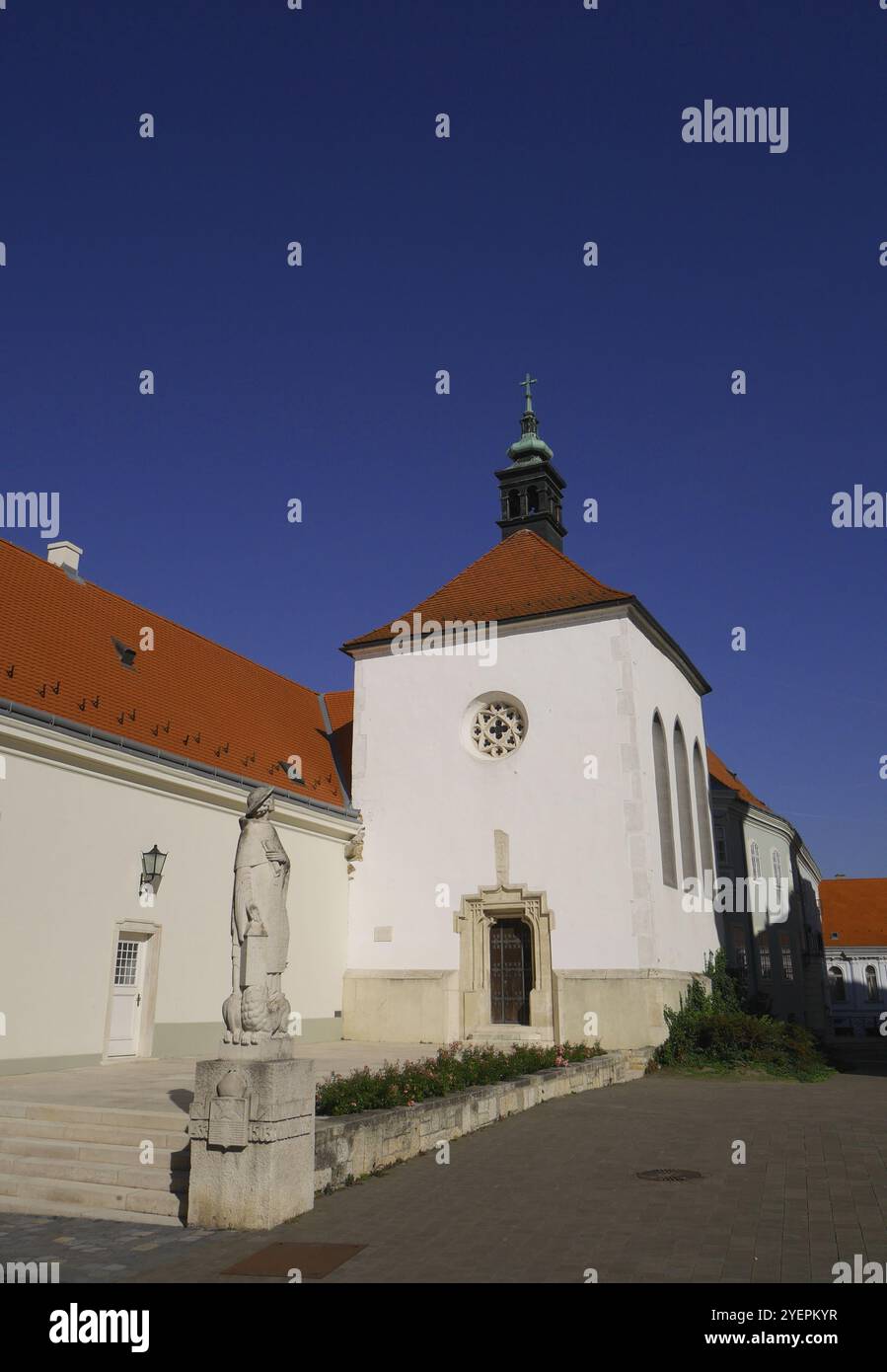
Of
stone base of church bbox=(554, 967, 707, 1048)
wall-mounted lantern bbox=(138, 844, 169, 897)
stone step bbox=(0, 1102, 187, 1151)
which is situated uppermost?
wall-mounted lantern bbox=(138, 844, 169, 897)

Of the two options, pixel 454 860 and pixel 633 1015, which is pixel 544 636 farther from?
pixel 633 1015

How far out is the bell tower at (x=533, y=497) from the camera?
2789 centimetres

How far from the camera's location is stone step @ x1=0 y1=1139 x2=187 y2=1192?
8492 mm

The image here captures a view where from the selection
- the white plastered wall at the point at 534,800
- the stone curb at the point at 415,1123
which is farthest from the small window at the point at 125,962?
the white plastered wall at the point at 534,800

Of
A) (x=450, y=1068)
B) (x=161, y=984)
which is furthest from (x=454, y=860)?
(x=450, y=1068)

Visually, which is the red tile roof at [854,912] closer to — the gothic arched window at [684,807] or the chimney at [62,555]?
the gothic arched window at [684,807]

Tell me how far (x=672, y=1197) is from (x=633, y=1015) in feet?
36.0

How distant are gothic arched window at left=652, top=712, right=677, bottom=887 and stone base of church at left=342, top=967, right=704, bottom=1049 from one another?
2.22m

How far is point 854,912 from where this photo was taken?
61.2m

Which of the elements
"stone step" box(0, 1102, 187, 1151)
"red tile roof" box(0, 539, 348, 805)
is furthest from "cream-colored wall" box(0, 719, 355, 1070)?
"stone step" box(0, 1102, 187, 1151)

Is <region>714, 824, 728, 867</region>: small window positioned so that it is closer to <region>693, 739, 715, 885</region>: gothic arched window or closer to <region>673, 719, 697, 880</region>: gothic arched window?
<region>693, 739, 715, 885</region>: gothic arched window

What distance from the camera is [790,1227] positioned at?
7.07m

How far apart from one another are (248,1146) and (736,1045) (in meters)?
13.1


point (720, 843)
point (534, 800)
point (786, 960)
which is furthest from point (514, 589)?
point (786, 960)
